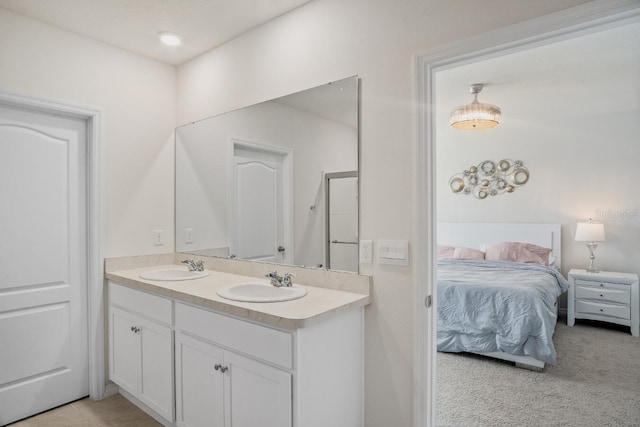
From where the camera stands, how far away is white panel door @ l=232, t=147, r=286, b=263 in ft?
7.56

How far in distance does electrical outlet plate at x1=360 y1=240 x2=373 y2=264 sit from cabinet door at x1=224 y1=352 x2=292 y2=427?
0.67m

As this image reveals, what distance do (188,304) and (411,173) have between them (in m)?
1.32

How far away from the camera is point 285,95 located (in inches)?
87.7

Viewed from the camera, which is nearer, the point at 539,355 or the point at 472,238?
the point at 539,355

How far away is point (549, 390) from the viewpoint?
Answer: 8.70 ft

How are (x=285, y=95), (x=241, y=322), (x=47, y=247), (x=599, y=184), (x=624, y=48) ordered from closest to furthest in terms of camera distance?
(x=241, y=322), (x=285, y=95), (x=47, y=247), (x=624, y=48), (x=599, y=184)

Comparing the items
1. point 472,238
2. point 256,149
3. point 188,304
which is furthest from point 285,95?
point 472,238

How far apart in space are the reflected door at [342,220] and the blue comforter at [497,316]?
5.81 feet

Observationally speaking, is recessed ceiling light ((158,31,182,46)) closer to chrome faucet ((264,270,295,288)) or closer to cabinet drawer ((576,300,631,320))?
chrome faucet ((264,270,295,288))

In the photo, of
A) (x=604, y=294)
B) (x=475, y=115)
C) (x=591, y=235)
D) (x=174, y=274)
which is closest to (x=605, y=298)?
(x=604, y=294)

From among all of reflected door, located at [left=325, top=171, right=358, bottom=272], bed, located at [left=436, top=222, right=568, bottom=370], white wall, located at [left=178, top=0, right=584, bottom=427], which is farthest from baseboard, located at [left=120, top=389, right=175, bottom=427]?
bed, located at [left=436, top=222, right=568, bottom=370]

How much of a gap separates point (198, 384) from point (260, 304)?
620 mm

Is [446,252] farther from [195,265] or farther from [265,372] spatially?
[265,372]

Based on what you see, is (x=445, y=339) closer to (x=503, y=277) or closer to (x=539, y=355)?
(x=539, y=355)
